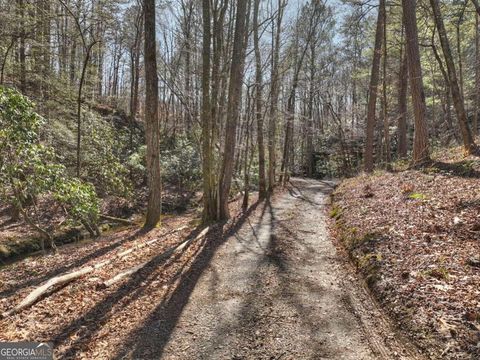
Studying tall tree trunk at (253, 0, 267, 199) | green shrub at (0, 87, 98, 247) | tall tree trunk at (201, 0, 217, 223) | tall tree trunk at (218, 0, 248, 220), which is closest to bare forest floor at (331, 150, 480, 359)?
tall tree trunk at (218, 0, 248, 220)

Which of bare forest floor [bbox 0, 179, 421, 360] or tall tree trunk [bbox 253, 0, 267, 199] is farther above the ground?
tall tree trunk [bbox 253, 0, 267, 199]

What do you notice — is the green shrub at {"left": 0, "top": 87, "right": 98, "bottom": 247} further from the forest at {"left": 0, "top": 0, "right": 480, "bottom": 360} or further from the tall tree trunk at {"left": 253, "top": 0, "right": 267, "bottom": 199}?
the tall tree trunk at {"left": 253, "top": 0, "right": 267, "bottom": 199}

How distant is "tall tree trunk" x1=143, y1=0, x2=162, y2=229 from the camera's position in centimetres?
827

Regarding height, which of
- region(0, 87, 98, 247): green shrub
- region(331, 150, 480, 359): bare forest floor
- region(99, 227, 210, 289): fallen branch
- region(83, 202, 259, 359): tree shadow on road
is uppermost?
region(0, 87, 98, 247): green shrub

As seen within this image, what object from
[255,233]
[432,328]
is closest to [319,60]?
[255,233]

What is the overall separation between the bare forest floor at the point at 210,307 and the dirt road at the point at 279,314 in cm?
1

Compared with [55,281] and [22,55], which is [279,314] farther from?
[22,55]

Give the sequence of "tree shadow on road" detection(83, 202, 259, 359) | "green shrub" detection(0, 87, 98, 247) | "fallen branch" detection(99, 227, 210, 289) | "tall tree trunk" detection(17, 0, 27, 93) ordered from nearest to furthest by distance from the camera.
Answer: "tree shadow on road" detection(83, 202, 259, 359)
"fallen branch" detection(99, 227, 210, 289)
"green shrub" detection(0, 87, 98, 247)
"tall tree trunk" detection(17, 0, 27, 93)

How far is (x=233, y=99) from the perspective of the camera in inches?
356

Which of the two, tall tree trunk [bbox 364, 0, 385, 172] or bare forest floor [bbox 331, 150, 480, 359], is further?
tall tree trunk [bbox 364, 0, 385, 172]

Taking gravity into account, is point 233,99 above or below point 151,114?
above

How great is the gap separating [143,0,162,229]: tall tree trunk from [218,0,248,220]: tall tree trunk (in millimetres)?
1788

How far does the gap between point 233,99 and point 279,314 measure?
624 centimetres

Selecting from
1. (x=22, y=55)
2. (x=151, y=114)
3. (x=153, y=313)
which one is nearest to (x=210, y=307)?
(x=153, y=313)
